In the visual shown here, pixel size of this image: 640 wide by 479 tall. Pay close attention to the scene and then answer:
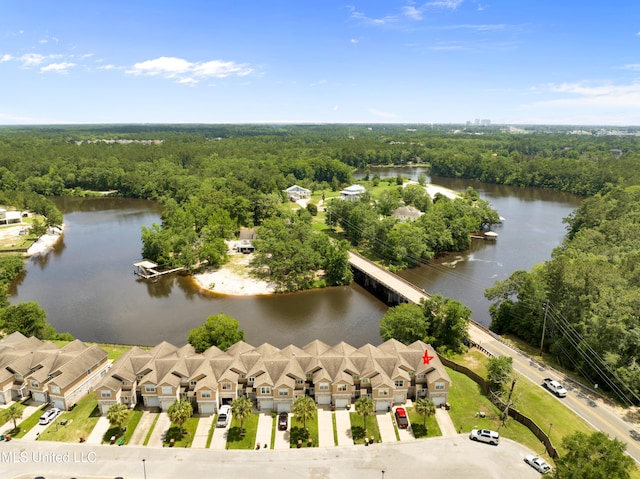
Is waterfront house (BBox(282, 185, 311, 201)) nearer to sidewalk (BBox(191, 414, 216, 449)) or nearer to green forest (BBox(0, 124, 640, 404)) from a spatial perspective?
green forest (BBox(0, 124, 640, 404))

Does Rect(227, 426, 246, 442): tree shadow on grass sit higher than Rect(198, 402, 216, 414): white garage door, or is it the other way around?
Rect(198, 402, 216, 414): white garage door

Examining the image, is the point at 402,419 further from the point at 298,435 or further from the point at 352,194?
the point at 352,194

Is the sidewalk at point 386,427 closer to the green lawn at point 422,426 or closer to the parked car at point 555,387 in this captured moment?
the green lawn at point 422,426

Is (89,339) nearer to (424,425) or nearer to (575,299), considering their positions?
(424,425)

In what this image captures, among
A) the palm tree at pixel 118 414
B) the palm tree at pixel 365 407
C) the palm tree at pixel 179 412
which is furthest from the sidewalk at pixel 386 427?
the palm tree at pixel 118 414

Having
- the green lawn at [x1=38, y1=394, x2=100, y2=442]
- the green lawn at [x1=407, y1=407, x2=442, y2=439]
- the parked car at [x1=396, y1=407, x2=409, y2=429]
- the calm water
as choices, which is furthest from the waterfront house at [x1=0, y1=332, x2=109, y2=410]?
the green lawn at [x1=407, y1=407, x2=442, y2=439]

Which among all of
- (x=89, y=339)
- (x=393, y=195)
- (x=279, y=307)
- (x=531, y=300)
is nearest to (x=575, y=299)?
(x=531, y=300)

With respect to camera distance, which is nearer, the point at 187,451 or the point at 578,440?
the point at 578,440
